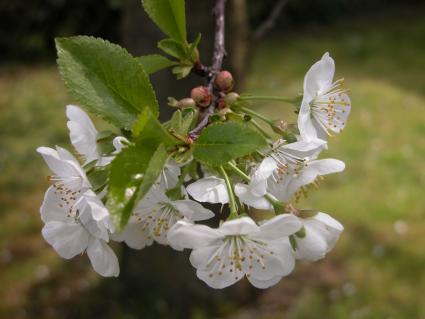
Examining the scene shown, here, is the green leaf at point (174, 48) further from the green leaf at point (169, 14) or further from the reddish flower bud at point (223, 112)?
the reddish flower bud at point (223, 112)

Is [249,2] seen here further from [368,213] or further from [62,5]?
[368,213]

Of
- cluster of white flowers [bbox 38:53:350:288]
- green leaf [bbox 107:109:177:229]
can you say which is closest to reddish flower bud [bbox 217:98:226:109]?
cluster of white flowers [bbox 38:53:350:288]

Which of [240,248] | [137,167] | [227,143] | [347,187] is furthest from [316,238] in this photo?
[347,187]

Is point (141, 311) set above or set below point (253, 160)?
below

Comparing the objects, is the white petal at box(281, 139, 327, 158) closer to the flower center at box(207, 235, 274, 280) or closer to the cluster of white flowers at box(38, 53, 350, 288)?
the cluster of white flowers at box(38, 53, 350, 288)

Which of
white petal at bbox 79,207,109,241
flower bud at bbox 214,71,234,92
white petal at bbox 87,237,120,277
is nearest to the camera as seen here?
white petal at bbox 79,207,109,241

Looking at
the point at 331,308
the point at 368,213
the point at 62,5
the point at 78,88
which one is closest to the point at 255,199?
the point at 78,88
